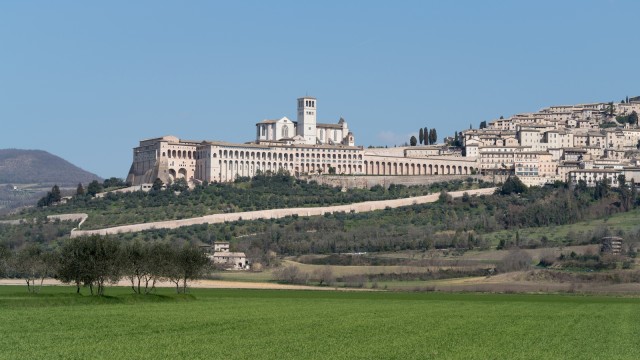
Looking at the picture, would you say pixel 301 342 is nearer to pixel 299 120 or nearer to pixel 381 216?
pixel 381 216

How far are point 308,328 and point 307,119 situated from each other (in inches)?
4352

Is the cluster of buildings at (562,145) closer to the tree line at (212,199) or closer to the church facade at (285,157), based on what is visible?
the church facade at (285,157)

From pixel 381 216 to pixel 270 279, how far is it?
120ft

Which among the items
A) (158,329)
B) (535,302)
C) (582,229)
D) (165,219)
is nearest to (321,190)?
(165,219)

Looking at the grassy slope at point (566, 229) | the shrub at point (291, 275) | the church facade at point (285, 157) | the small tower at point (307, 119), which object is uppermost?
the small tower at point (307, 119)

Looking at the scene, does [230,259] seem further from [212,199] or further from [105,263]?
[105,263]

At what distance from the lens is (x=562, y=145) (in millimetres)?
152250

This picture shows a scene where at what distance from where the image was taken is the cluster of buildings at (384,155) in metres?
130

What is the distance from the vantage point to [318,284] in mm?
75500

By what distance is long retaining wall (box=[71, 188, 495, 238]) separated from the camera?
4193 inches

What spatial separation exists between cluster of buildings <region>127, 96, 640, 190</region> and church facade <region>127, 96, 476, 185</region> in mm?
110

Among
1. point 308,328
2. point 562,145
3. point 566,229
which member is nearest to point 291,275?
point 566,229

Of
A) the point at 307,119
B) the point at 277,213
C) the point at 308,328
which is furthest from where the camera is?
the point at 307,119

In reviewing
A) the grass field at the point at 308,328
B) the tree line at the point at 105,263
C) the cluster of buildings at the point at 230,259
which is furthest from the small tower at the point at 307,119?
the grass field at the point at 308,328
